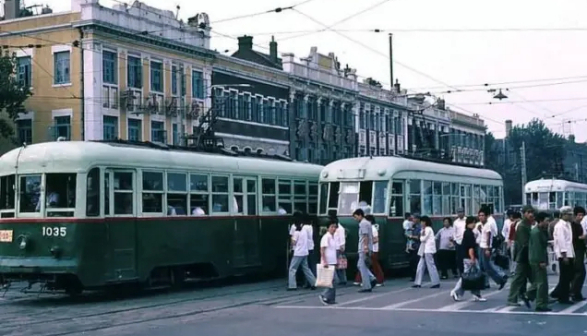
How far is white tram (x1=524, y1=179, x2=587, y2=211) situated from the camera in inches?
1870

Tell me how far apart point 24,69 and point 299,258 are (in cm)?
2699

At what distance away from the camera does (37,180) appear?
1822 centimetres

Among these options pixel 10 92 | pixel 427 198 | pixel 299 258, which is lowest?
pixel 299 258

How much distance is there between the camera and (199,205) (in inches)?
821

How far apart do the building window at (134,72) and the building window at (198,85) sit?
3933mm

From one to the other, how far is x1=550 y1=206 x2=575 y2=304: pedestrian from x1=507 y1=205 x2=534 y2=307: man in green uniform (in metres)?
0.56

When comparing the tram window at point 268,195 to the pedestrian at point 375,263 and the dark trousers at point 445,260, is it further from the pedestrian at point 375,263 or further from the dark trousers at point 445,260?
the dark trousers at point 445,260

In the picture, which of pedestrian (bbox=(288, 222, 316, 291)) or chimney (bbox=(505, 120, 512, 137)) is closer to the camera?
pedestrian (bbox=(288, 222, 316, 291))

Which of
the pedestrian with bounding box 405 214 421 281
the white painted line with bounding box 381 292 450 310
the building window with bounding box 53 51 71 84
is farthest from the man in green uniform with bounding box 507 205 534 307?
the building window with bounding box 53 51 71 84

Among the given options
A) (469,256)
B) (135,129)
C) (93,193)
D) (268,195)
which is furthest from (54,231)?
(135,129)

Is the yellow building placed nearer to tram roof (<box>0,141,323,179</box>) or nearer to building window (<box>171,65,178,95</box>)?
building window (<box>171,65,178,95</box>)

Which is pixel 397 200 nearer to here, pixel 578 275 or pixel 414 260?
pixel 414 260

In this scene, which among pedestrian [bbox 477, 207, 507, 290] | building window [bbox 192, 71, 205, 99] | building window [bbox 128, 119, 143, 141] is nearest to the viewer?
pedestrian [bbox 477, 207, 507, 290]

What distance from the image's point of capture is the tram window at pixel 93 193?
704 inches
